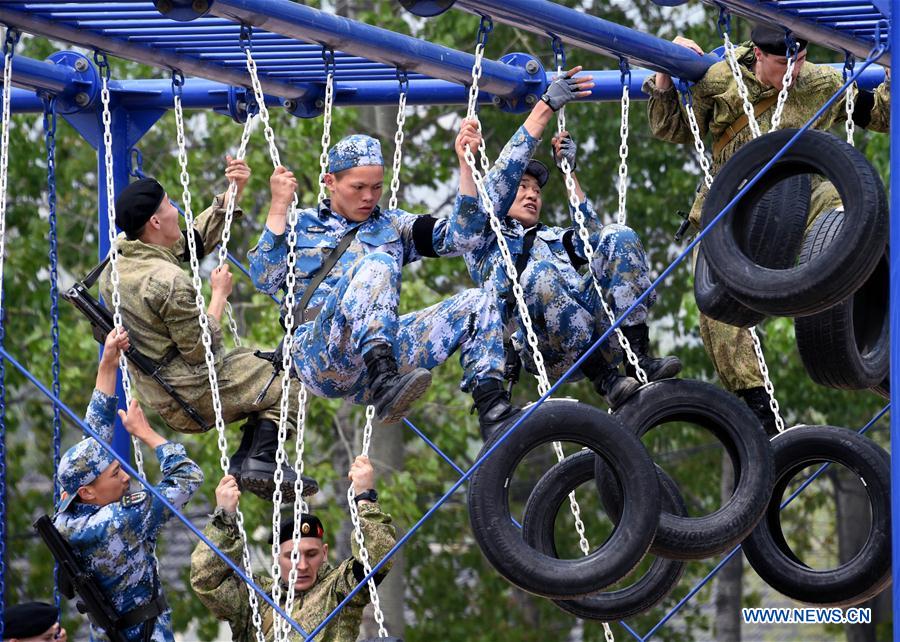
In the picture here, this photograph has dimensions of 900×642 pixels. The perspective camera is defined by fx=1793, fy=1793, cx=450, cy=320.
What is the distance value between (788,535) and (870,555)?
1088cm

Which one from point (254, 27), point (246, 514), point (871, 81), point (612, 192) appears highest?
point (254, 27)

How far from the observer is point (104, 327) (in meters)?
7.35

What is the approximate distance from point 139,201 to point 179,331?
56 cm

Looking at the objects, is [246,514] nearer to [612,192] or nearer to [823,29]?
[612,192]

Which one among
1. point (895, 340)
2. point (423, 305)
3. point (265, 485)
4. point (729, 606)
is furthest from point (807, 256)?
point (729, 606)

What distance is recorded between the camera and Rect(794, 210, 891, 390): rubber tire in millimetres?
6738

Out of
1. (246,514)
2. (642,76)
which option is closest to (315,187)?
(246,514)

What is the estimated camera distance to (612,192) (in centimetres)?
1555

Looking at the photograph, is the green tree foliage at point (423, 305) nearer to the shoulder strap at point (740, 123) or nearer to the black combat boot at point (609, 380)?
the shoulder strap at point (740, 123)

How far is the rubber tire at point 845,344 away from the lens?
6.74 metres

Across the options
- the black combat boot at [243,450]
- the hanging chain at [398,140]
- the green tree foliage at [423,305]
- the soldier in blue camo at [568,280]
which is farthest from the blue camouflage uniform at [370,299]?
the green tree foliage at [423,305]

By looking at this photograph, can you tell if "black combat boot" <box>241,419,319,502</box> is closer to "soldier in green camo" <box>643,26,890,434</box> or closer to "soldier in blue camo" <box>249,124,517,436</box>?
"soldier in blue camo" <box>249,124,517,436</box>

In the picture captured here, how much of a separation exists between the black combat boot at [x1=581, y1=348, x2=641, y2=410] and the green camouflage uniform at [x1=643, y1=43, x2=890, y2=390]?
1.99 ft

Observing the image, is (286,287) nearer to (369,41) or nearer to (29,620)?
(369,41)
